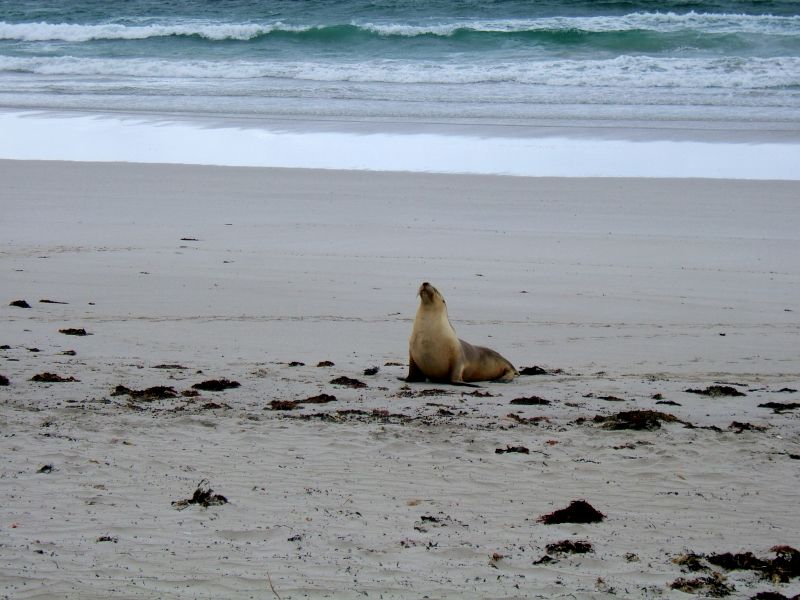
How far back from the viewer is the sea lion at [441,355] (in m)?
6.61

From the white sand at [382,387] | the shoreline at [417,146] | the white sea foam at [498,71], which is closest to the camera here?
the white sand at [382,387]

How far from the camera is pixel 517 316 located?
8.36 metres

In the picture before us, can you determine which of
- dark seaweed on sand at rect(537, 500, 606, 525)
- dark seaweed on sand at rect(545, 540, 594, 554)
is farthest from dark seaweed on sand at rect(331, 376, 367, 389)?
dark seaweed on sand at rect(545, 540, 594, 554)

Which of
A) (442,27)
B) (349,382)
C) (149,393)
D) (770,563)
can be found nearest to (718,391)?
(349,382)

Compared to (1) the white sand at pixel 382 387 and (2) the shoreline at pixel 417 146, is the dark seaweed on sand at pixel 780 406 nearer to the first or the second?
(1) the white sand at pixel 382 387

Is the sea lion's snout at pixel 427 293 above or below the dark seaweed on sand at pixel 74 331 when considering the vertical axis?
above

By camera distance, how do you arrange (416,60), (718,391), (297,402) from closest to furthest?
1. (297,402)
2. (718,391)
3. (416,60)

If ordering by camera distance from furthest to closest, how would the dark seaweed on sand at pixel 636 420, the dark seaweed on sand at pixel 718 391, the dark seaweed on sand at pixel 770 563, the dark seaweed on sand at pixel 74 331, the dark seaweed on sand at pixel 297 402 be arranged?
the dark seaweed on sand at pixel 74 331
the dark seaweed on sand at pixel 718 391
the dark seaweed on sand at pixel 297 402
the dark seaweed on sand at pixel 636 420
the dark seaweed on sand at pixel 770 563

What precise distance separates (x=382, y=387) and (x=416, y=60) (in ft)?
82.0

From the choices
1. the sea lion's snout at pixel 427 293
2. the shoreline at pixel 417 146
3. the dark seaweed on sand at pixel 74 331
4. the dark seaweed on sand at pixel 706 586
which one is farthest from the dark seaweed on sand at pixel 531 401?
the shoreline at pixel 417 146

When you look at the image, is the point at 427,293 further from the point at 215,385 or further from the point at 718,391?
the point at 718,391

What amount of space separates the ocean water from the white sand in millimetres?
9175

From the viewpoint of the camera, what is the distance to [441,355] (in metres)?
6.64

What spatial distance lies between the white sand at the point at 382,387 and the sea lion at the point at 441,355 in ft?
0.57
